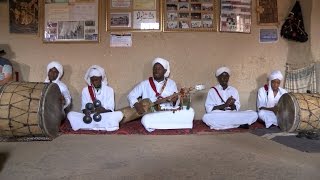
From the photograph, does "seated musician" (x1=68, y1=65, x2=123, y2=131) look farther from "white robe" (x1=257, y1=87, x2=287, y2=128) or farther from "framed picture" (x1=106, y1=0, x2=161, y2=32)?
"white robe" (x1=257, y1=87, x2=287, y2=128)

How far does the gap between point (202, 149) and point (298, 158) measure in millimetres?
1054

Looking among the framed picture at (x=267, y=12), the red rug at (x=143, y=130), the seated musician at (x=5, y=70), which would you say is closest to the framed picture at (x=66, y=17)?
the seated musician at (x=5, y=70)

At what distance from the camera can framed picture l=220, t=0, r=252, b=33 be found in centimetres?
683

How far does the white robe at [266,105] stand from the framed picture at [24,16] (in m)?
4.00

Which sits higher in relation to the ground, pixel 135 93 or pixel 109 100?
pixel 135 93

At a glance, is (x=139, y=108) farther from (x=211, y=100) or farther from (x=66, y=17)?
(x=66, y=17)

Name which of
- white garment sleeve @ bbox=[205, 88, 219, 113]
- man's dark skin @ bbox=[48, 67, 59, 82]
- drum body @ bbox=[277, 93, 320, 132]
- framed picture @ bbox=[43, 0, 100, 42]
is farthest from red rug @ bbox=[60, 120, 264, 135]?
framed picture @ bbox=[43, 0, 100, 42]

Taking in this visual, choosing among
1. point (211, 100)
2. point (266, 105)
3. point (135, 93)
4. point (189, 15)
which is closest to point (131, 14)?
point (189, 15)

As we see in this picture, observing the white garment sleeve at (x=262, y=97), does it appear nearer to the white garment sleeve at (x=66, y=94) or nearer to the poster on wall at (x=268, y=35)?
the poster on wall at (x=268, y=35)

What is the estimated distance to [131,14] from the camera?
266 inches

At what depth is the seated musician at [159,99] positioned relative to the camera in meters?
5.73

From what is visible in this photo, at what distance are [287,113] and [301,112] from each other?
27 cm

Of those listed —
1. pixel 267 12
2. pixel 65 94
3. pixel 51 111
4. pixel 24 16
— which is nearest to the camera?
pixel 51 111

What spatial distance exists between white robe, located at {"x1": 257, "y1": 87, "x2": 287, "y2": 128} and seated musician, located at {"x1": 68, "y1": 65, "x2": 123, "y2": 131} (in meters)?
2.24
